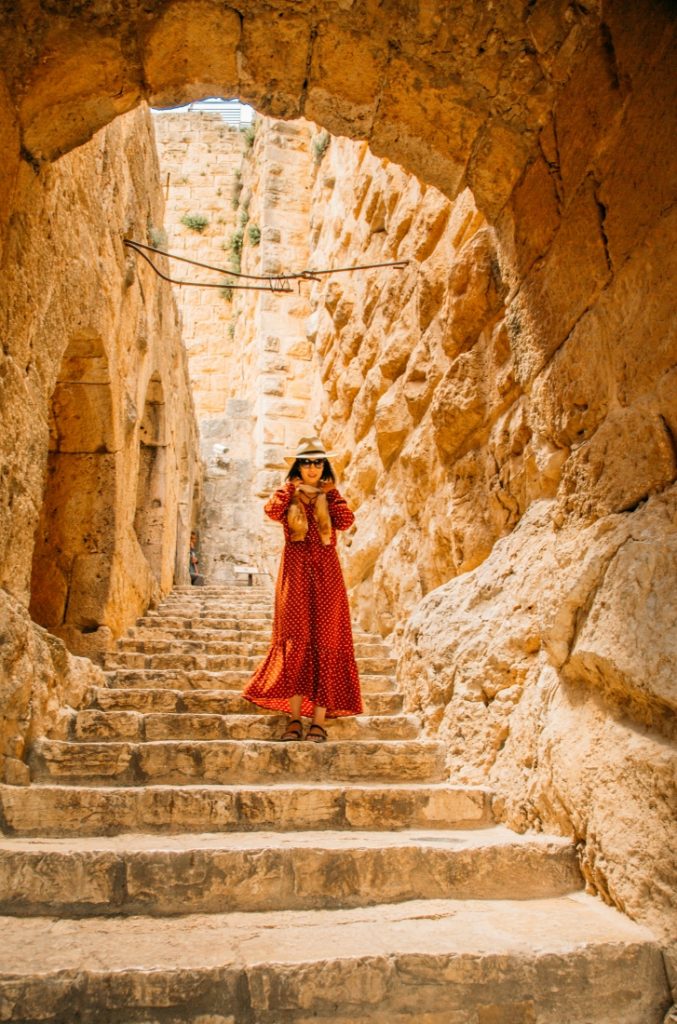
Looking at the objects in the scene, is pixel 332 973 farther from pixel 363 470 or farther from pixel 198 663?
pixel 363 470

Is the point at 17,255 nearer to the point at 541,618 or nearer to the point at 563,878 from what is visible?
the point at 541,618

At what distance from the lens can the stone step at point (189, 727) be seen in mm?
3305

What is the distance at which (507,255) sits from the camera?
9.81 ft

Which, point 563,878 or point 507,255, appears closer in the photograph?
point 563,878

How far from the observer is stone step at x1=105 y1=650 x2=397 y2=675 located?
4.36 m

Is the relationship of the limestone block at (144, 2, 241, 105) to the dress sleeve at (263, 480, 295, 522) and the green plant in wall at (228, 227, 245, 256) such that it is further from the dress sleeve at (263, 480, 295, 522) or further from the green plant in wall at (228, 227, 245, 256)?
the green plant in wall at (228, 227, 245, 256)

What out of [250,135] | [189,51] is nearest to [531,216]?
[189,51]

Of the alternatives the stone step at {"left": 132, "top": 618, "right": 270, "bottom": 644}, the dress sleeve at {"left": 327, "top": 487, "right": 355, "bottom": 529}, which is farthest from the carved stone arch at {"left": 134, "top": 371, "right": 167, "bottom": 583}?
the dress sleeve at {"left": 327, "top": 487, "right": 355, "bottom": 529}

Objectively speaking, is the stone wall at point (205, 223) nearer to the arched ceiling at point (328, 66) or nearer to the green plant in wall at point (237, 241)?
the green plant in wall at point (237, 241)

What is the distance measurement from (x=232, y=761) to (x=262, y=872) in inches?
35.8

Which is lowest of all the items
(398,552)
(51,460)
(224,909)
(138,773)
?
(224,909)

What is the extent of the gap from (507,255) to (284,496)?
4.82ft

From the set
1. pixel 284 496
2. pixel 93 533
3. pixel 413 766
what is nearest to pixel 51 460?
pixel 93 533

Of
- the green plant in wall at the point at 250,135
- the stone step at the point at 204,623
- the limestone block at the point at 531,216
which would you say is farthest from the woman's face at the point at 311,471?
the green plant in wall at the point at 250,135
